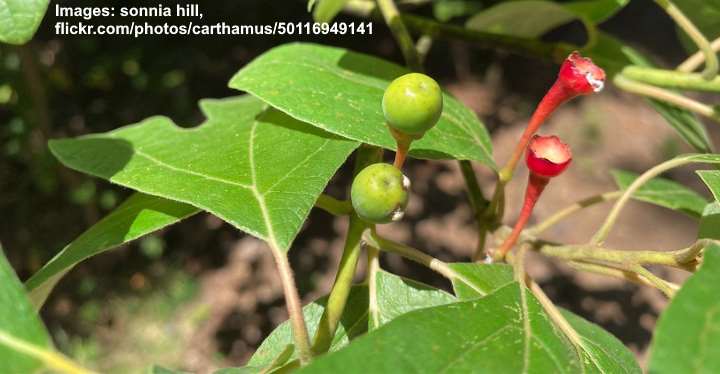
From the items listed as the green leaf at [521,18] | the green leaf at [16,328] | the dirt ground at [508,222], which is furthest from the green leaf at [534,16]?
the dirt ground at [508,222]

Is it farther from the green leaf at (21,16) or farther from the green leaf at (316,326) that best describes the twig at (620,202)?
the green leaf at (21,16)

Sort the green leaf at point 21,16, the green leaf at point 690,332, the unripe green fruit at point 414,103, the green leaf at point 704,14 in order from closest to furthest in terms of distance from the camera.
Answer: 1. the green leaf at point 690,332
2. the unripe green fruit at point 414,103
3. the green leaf at point 21,16
4. the green leaf at point 704,14

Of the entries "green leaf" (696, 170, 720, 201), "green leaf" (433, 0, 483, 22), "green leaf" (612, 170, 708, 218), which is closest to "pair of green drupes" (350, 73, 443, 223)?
"green leaf" (696, 170, 720, 201)

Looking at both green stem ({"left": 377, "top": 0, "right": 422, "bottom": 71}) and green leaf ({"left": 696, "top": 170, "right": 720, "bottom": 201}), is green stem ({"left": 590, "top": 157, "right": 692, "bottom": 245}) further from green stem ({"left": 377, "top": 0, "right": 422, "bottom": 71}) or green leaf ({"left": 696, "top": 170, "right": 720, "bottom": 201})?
green stem ({"left": 377, "top": 0, "right": 422, "bottom": 71})

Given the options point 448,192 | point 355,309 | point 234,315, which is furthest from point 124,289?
point 355,309

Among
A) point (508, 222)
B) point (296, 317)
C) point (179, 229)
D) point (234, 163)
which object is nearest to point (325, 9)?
point (234, 163)
